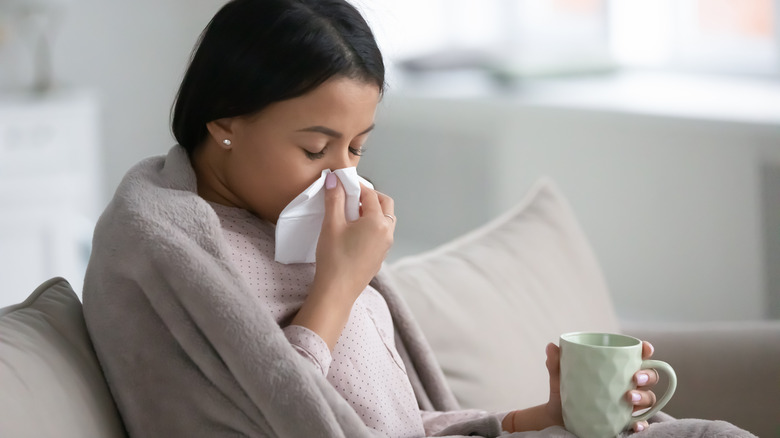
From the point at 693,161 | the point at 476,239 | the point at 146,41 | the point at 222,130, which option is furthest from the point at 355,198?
the point at 146,41

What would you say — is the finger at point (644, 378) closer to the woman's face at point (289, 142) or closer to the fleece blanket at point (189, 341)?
the fleece blanket at point (189, 341)

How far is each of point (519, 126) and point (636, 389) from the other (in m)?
2.34

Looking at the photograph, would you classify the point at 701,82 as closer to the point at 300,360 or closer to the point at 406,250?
the point at 406,250

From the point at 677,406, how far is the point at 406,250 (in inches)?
94.7

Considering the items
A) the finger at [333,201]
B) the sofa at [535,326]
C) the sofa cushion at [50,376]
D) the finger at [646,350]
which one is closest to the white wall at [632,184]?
the sofa at [535,326]

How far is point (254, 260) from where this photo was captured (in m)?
1.11

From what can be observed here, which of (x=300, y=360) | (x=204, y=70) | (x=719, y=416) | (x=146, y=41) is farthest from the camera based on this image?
(x=146, y=41)

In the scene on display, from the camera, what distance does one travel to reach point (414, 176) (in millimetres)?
3807

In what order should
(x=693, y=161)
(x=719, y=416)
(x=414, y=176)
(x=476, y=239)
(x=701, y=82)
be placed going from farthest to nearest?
(x=414, y=176) < (x=701, y=82) < (x=693, y=161) < (x=476, y=239) < (x=719, y=416)

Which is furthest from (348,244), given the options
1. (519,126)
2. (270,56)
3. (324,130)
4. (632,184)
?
(519,126)

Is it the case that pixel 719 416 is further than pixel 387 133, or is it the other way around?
pixel 387 133

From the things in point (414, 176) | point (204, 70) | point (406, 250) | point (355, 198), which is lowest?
point (406, 250)

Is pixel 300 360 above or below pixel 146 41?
below

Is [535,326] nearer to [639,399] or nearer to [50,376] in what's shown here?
[639,399]
